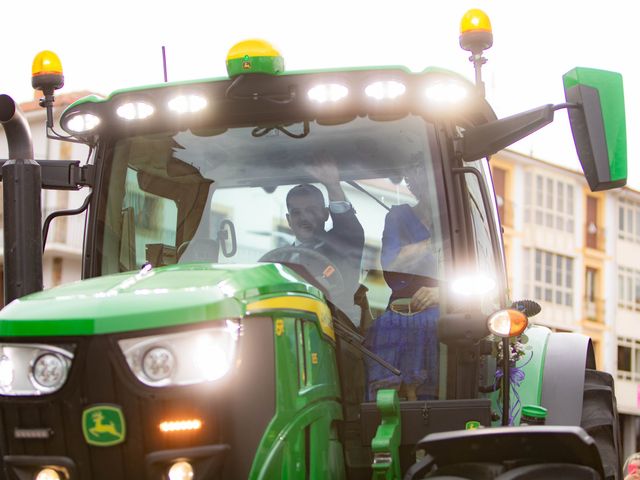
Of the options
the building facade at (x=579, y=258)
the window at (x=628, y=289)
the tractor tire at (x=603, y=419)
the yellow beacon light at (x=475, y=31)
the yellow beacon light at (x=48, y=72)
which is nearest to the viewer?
the yellow beacon light at (x=475, y=31)

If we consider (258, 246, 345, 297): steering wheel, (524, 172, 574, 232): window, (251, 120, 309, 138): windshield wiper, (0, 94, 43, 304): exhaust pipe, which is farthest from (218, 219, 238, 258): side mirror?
(524, 172, 574, 232): window

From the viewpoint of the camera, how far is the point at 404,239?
491cm

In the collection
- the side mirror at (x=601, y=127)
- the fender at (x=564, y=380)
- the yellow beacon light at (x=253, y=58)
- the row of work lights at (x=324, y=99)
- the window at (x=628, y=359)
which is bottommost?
the window at (x=628, y=359)

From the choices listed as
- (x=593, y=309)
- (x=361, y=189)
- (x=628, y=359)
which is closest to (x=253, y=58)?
(x=361, y=189)

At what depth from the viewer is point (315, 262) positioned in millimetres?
4820

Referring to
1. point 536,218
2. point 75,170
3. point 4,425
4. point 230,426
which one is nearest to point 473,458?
point 230,426

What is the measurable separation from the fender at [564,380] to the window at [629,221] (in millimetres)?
47937

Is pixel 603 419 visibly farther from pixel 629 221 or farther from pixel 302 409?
pixel 629 221

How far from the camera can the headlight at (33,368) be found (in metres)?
3.87

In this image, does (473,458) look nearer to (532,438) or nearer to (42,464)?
(532,438)

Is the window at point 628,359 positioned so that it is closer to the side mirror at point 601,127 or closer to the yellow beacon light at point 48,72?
the yellow beacon light at point 48,72

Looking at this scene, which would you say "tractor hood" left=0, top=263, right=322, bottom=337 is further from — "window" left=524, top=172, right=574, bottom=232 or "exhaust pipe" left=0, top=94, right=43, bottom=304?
"window" left=524, top=172, right=574, bottom=232

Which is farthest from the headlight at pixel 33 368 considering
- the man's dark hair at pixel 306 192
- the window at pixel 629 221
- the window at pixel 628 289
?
the window at pixel 629 221

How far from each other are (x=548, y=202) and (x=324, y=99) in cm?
4562
